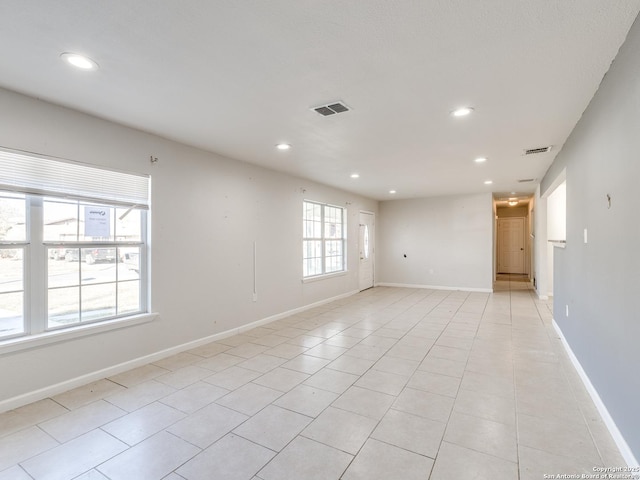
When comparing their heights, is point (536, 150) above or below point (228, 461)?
above

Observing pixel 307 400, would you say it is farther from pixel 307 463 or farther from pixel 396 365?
pixel 396 365

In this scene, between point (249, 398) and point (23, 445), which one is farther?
point (249, 398)

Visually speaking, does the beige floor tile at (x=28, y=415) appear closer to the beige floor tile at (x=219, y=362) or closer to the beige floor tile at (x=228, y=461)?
the beige floor tile at (x=219, y=362)

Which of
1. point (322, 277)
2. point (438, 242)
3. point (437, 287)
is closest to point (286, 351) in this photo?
point (322, 277)

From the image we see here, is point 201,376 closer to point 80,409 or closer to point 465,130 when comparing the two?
point 80,409

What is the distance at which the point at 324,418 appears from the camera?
7.85ft

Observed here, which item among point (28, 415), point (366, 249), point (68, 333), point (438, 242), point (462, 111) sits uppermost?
point (462, 111)

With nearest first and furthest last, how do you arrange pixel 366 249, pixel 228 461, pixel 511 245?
pixel 228 461
pixel 366 249
pixel 511 245

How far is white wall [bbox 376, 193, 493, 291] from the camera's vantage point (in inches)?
315

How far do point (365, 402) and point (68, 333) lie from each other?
2643mm

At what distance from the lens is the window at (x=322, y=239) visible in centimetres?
632

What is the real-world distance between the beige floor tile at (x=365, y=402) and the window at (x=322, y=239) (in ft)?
11.5

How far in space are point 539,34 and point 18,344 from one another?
420 centimetres

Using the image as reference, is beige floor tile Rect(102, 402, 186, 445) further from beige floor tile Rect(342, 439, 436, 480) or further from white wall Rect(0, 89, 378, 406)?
beige floor tile Rect(342, 439, 436, 480)
